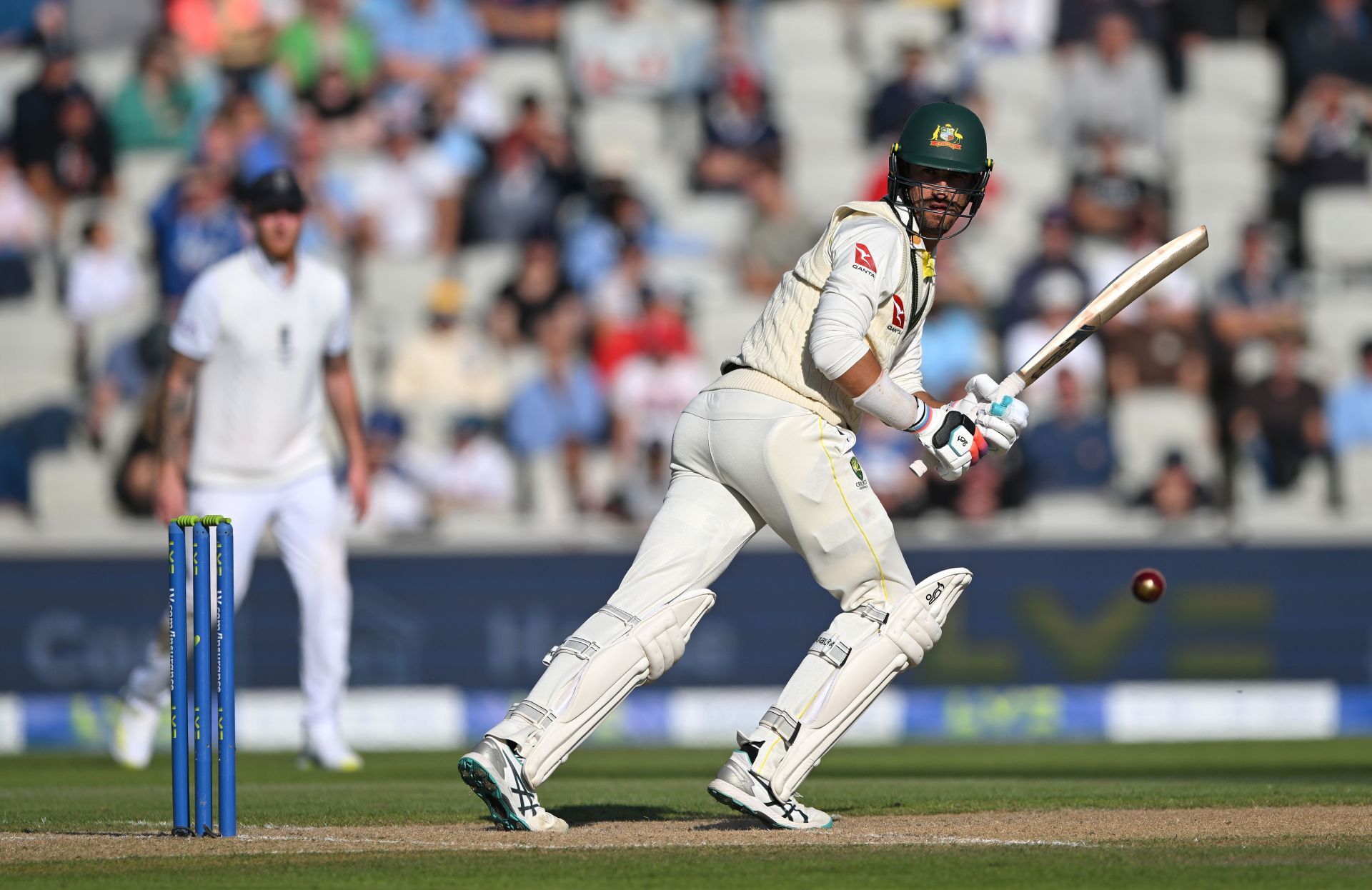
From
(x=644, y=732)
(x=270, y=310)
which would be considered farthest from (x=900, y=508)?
(x=270, y=310)

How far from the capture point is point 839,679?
5527 millimetres

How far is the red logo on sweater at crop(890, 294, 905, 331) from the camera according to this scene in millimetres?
5527

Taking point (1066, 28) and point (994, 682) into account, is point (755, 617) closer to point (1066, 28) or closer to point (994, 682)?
point (994, 682)

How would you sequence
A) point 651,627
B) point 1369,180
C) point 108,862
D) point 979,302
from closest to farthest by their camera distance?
point 108,862
point 651,627
point 979,302
point 1369,180

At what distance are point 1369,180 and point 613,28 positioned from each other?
5489 mm

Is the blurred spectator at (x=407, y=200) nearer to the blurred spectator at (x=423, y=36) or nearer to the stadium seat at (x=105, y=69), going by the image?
the blurred spectator at (x=423, y=36)

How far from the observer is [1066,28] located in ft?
50.2

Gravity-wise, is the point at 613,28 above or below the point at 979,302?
above

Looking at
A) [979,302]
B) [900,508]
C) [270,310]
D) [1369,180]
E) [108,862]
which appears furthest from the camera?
[1369,180]

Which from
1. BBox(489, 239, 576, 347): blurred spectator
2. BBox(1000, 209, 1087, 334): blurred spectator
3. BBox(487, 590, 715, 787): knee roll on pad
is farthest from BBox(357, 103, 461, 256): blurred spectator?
BBox(487, 590, 715, 787): knee roll on pad

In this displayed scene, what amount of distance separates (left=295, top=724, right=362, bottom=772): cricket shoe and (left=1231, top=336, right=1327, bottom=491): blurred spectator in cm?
619

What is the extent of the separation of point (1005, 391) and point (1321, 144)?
9.71 meters

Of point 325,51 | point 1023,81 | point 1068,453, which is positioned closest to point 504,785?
point 1068,453

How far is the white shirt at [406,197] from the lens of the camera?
1418 cm
